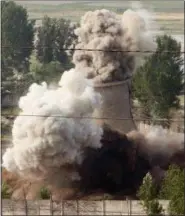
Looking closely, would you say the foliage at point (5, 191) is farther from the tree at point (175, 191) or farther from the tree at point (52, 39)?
the tree at point (175, 191)

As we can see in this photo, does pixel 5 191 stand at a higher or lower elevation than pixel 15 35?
lower

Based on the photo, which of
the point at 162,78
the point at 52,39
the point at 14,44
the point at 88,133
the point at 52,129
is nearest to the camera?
the point at 162,78

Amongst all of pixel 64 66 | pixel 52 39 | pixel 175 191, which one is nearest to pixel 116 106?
pixel 64 66

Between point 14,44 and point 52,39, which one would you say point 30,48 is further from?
point 52,39

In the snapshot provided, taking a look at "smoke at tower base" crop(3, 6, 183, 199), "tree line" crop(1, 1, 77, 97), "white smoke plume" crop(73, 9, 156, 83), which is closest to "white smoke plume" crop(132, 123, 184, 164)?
"smoke at tower base" crop(3, 6, 183, 199)

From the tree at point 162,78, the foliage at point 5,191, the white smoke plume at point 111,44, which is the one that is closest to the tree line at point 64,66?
the tree at point 162,78

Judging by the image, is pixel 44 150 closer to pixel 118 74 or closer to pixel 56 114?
pixel 56 114

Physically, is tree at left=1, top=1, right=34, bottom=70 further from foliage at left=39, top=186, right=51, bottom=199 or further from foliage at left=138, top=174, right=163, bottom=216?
foliage at left=138, top=174, right=163, bottom=216
